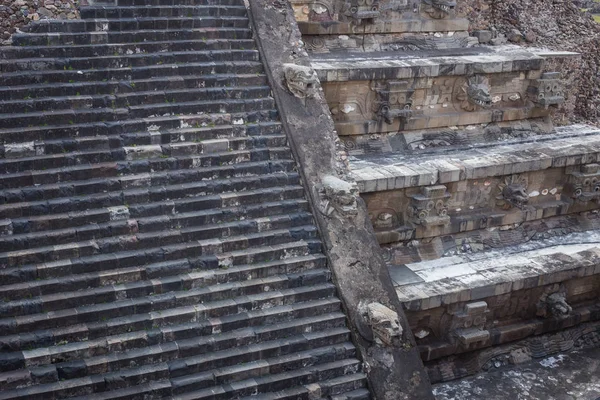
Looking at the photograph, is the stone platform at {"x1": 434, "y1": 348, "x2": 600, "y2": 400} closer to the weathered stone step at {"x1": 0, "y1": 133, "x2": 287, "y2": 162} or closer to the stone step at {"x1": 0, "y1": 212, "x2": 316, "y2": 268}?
the stone step at {"x1": 0, "y1": 212, "x2": 316, "y2": 268}

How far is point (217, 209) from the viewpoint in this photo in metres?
11.0

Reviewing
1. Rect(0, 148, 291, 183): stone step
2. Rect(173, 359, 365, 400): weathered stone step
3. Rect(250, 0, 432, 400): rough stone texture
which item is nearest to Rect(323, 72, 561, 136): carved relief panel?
Rect(250, 0, 432, 400): rough stone texture

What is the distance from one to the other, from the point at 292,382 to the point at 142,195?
2998mm

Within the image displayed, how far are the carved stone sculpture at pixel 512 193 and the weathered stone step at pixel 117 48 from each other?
4.83 m

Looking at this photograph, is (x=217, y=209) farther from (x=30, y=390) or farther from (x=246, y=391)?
(x=30, y=390)

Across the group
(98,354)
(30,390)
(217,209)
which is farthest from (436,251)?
(30,390)

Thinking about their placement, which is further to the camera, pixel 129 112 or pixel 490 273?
pixel 490 273

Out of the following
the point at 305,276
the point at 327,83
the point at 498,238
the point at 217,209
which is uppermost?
the point at 327,83

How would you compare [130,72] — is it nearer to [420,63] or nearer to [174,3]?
→ [174,3]

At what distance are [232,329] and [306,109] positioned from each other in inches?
138

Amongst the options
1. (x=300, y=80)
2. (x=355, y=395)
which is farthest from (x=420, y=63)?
(x=355, y=395)

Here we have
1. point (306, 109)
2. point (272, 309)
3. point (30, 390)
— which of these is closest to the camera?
point (30, 390)

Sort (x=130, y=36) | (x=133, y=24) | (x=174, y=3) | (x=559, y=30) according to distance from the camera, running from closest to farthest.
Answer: (x=130, y=36)
(x=133, y=24)
(x=174, y=3)
(x=559, y=30)

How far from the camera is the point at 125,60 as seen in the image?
38.0ft
